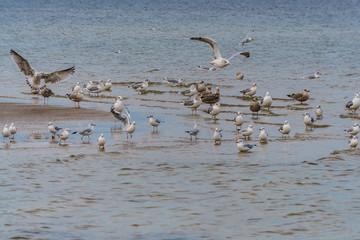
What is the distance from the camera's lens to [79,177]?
14.6 m

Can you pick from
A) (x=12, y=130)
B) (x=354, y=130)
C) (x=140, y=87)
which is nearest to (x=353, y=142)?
(x=354, y=130)

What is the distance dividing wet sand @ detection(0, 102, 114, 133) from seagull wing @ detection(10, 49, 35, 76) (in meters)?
1.00

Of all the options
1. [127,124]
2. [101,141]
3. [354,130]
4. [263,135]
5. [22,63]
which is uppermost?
[22,63]

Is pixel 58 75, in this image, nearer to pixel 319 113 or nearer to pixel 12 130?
pixel 12 130

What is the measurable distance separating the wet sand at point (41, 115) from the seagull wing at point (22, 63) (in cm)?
100

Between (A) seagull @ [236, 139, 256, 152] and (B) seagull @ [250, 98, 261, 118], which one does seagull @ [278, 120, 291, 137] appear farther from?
(B) seagull @ [250, 98, 261, 118]

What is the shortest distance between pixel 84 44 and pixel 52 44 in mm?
2062

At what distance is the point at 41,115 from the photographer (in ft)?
70.9

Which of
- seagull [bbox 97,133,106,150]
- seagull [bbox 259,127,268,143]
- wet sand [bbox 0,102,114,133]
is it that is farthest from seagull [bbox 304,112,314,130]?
seagull [bbox 97,133,106,150]

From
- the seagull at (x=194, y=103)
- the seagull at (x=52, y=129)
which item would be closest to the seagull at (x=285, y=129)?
the seagull at (x=194, y=103)

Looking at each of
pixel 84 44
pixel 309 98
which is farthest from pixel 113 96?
pixel 84 44

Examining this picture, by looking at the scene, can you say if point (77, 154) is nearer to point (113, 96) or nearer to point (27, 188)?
point (27, 188)

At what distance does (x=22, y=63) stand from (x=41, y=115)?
191cm

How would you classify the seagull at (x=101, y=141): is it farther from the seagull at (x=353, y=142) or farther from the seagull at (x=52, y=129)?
the seagull at (x=353, y=142)
